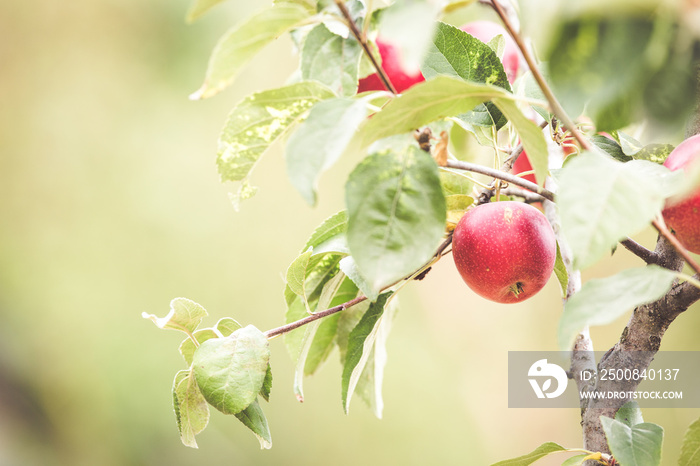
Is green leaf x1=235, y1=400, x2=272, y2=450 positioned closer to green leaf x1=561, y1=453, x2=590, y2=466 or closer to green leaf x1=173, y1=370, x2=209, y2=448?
green leaf x1=173, y1=370, x2=209, y2=448

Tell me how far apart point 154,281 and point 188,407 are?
156cm

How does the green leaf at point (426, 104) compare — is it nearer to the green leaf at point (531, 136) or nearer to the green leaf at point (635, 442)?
the green leaf at point (531, 136)

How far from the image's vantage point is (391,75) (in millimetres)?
562

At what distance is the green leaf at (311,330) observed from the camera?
421mm

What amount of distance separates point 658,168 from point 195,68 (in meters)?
1.89

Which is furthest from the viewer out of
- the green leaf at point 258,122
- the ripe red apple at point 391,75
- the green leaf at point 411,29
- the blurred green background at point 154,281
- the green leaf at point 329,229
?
the blurred green background at point 154,281

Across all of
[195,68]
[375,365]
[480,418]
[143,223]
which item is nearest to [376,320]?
[375,365]

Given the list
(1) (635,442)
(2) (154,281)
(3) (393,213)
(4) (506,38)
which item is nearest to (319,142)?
(3) (393,213)

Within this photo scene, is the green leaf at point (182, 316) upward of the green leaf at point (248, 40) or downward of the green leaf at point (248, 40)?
downward

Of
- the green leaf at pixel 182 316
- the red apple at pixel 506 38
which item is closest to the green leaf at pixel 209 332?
the green leaf at pixel 182 316

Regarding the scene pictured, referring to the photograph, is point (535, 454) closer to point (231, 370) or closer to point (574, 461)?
point (574, 461)

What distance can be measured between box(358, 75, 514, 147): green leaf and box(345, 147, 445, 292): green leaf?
0.01m

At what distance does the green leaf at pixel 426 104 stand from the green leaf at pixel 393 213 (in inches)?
0.5

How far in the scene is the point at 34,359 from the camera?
1.89 m
